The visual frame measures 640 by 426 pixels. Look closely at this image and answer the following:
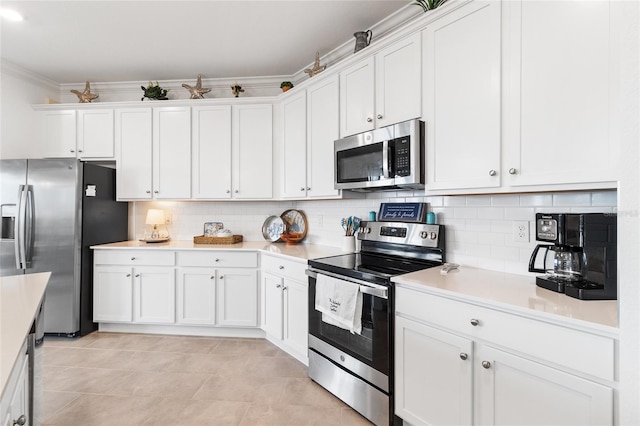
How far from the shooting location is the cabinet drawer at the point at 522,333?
1071 mm

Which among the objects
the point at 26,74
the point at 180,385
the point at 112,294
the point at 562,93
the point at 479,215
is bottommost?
the point at 180,385

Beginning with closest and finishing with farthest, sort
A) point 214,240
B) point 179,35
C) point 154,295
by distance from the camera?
1. point 179,35
2. point 154,295
3. point 214,240

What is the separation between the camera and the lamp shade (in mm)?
3551

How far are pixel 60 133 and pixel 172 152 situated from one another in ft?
4.38

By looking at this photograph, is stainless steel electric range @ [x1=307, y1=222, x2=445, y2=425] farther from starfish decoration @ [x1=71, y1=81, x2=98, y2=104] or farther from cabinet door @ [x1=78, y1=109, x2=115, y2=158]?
starfish decoration @ [x1=71, y1=81, x2=98, y2=104]

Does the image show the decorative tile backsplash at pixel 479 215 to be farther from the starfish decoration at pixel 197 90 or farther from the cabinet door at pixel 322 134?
the starfish decoration at pixel 197 90

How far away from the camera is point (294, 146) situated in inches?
121

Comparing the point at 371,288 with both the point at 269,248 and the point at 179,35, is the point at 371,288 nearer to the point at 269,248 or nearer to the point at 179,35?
the point at 269,248

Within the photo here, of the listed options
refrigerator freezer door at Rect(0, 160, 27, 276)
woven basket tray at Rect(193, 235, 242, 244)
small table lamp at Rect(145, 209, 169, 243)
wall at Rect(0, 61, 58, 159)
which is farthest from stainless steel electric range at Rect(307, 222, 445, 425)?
wall at Rect(0, 61, 58, 159)

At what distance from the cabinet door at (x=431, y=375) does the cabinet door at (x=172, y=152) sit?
2785mm

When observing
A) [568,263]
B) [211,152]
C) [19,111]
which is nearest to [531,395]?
[568,263]

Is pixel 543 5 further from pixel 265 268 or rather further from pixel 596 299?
pixel 265 268

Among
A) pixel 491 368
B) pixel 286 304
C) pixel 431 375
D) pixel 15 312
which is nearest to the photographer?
pixel 15 312

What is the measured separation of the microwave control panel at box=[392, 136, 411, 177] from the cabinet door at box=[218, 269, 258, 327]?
175 cm
